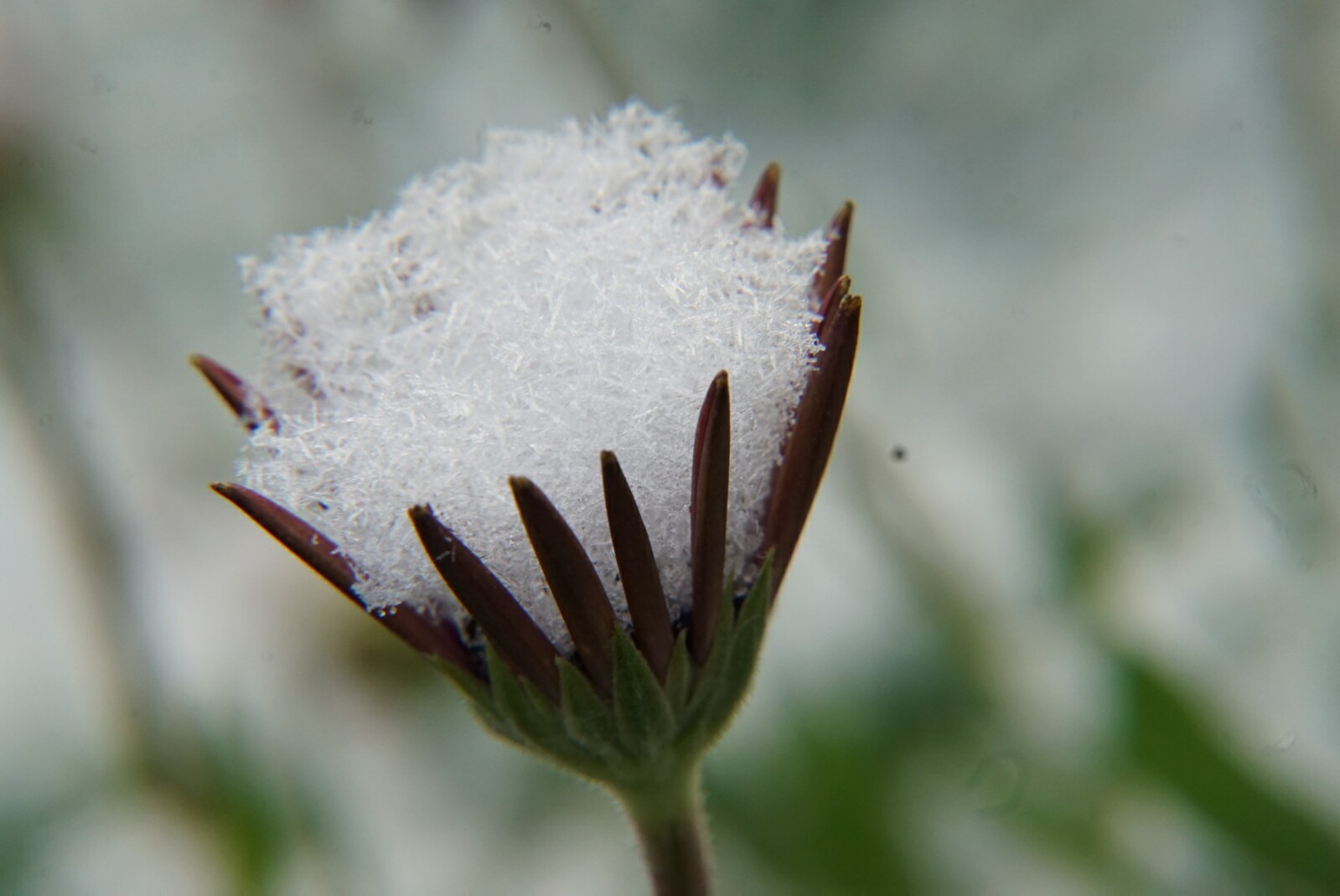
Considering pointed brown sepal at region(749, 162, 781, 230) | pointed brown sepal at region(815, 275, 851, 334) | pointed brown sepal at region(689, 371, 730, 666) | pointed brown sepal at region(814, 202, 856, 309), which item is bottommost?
pointed brown sepal at region(689, 371, 730, 666)

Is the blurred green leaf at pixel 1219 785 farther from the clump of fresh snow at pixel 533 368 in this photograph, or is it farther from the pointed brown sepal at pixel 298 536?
the pointed brown sepal at pixel 298 536

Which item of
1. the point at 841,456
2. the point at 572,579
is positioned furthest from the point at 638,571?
the point at 841,456

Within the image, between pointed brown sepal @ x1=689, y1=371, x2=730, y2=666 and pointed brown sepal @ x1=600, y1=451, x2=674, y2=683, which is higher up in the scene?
pointed brown sepal @ x1=689, y1=371, x2=730, y2=666

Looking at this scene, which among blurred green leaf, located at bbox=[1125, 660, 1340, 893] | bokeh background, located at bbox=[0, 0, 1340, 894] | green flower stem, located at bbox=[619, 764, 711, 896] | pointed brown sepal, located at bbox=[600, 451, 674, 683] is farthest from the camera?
bokeh background, located at bbox=[0, 0, 1340, 894]

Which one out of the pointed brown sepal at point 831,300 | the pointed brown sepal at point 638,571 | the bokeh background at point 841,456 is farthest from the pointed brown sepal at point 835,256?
the bokeh background at point 841,456

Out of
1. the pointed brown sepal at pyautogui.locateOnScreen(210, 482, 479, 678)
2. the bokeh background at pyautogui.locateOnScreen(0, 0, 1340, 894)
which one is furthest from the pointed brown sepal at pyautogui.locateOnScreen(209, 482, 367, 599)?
Result: the bokeh background at pyautogui.locateOnScreen(0, 0, 1340, 894)

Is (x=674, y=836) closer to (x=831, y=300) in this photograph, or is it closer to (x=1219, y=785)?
(x=831, y=300)

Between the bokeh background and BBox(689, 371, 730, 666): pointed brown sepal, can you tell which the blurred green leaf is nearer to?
the bokeh background

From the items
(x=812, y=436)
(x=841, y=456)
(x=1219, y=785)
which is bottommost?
(x=812, y=436)
